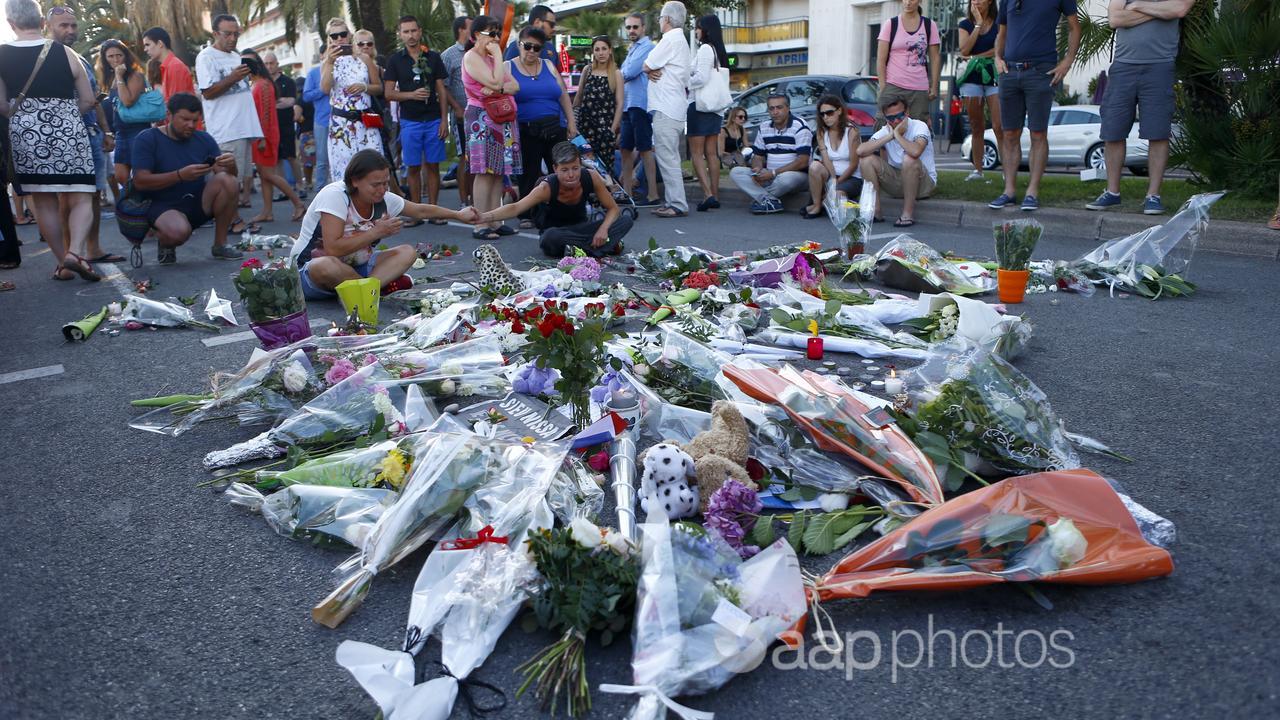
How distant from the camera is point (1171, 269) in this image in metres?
5.62

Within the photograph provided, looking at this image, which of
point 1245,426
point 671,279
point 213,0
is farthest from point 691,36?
point 1245,426

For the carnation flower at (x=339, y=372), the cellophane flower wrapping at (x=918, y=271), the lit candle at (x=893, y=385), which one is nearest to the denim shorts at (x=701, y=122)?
the cellophane flower wrapping at (x=918, y=271)

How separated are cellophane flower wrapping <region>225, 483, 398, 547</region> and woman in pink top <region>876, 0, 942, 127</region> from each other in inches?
302

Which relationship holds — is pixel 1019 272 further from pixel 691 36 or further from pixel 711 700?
pixel 691 36

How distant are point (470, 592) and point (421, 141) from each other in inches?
316

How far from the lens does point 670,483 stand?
276 centimetres

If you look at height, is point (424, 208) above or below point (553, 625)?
above

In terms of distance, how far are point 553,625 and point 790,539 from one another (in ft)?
2.55

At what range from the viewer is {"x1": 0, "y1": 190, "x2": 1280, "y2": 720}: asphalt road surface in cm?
199

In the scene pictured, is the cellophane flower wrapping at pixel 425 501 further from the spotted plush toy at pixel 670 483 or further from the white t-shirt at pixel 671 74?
the white t-shirt at pixel 671 74

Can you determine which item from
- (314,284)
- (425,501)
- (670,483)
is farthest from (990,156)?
(425,501)

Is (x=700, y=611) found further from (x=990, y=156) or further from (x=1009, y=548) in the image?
(x=990, y=156)

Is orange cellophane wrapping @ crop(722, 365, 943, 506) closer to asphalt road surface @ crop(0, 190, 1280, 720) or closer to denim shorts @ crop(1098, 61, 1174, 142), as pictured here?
asphalt road surface @ crop(0, 190, 1280, 720)

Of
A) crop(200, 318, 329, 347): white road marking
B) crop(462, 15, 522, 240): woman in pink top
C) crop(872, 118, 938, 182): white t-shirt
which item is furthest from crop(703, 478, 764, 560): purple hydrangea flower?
crop(872, 118, 938, 182): white t-shirt
